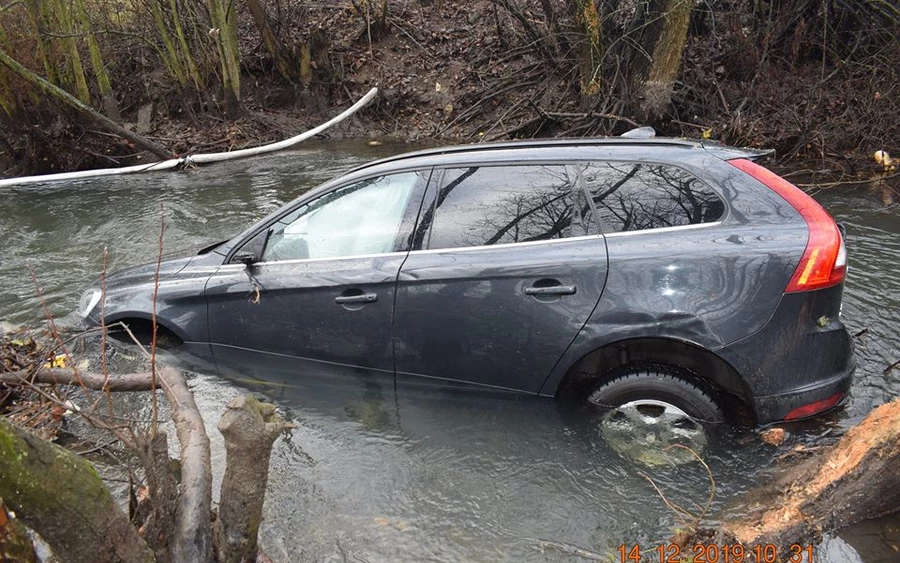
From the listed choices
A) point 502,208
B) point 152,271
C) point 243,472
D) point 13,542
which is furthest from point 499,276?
point 152,271

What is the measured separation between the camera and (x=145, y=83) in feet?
51.3

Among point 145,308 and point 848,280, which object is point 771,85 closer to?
point 848,280

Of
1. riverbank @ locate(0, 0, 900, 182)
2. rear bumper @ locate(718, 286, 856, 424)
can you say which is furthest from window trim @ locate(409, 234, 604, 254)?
riverbank @ locate(0, 0, 900, 182)

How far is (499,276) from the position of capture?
355cm

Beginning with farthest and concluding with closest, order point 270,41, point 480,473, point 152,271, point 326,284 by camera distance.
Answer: point 270,41 < point 152,271 < point 326,284 < point 480,473

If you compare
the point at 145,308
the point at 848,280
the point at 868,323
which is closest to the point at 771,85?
the point at 848,280

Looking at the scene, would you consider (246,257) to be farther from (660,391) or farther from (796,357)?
(796,357)

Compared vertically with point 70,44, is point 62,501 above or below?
below

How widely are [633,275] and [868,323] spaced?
8.57 feet

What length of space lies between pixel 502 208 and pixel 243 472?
6.61ft

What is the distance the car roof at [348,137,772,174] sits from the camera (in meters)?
3.70

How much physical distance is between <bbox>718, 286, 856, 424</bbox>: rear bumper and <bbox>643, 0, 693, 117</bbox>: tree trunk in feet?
24.4

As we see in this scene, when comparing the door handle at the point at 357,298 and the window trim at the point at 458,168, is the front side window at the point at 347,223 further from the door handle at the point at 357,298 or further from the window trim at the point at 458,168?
the door handle at the point at 357,298
